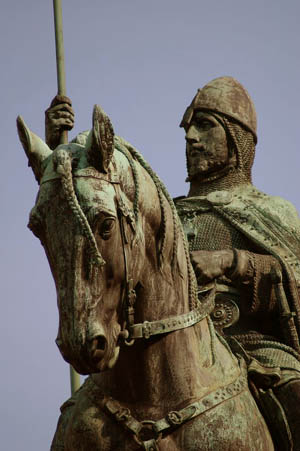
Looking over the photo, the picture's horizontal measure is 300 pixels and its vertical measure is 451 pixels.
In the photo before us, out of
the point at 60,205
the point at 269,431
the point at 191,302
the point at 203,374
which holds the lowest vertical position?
the point at 269,431

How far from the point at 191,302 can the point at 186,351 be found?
34 centimetres

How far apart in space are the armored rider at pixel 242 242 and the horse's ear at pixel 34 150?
1865mm

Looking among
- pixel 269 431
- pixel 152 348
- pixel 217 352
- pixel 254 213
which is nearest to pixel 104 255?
pixel 152 348

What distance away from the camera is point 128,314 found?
5938 millimetres

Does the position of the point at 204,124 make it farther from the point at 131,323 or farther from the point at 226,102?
the point at 131,323

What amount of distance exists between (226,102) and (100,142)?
3.76 metres

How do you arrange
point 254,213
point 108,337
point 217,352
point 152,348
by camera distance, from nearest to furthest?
point 108,337 → point 152,348 → point 217,352 → point 254,213

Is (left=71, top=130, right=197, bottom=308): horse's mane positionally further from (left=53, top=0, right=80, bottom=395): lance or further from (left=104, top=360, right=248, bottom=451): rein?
(left=53, top=0, right=80, bottom=395): lance

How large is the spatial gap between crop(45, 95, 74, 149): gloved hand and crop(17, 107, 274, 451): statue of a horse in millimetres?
1827

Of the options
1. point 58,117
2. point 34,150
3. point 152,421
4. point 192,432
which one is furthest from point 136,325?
point 58,117

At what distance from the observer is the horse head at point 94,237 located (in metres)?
5.59

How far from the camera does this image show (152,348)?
618cm

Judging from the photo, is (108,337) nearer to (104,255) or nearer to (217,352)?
(104,255)

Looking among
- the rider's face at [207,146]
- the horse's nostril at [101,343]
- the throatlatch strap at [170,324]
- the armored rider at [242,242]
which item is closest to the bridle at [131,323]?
the throatlatch strap at [170,324]
